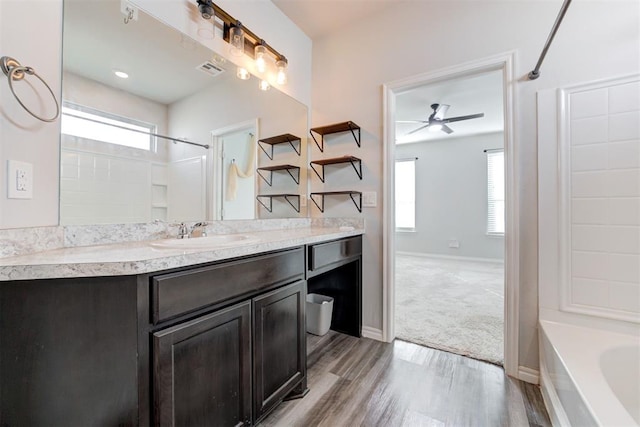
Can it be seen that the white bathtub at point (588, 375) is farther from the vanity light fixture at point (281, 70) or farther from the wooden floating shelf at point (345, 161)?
the vanity light fixture at point (281, 70)

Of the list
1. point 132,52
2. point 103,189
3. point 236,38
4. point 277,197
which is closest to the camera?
point 103,189

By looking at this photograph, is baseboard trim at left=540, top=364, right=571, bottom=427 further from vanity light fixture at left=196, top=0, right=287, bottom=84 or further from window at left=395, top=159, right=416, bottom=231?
window at left=395, top=159, right=416, bottom=231

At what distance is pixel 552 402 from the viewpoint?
132 cm

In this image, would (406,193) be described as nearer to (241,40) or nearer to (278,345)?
(241,40)

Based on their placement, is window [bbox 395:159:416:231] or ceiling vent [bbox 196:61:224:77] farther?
window [bbox 395:159:416:231]

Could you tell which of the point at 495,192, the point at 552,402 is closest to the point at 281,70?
the point at 552,402

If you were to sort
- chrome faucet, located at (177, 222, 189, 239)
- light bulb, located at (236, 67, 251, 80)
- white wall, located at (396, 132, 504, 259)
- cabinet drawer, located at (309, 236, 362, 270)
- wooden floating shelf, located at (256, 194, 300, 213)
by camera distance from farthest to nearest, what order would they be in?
1. white wall, located at (396, 132, 504, 259)
2. wooden floating shelf, located at (256, 194, 300, 213)
3. light bulb, located at (236, 67, 251, 80)
4. cabinet drawer, located at (309, 236, 362, 270)
5. chrome faucet, located at (177, 222, 189, 239)

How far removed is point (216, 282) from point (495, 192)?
554cm

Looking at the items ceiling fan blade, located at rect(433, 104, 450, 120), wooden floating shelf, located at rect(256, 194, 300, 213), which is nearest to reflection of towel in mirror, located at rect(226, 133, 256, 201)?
wooden floating shelf, located at rect(256, 194, 300, 213)

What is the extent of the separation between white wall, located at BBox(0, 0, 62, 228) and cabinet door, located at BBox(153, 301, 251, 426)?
0.71 meters

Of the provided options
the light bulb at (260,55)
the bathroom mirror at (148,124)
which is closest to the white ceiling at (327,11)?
the light bulb at (260,55)

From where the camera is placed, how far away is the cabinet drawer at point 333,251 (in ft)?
5.14

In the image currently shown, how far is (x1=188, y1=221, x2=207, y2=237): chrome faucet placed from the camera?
5.00ft

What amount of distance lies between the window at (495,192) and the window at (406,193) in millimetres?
1383
